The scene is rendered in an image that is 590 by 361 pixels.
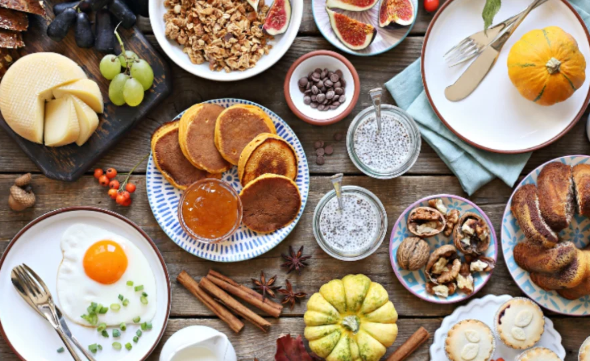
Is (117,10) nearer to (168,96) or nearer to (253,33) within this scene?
(168,96)

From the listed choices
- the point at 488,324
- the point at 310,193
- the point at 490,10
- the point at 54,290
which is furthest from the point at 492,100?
the point at 54,290

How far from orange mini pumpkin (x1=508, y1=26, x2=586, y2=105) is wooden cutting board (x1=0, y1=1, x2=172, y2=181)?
1664mm

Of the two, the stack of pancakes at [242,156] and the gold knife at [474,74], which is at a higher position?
the gold knife at [474,74]

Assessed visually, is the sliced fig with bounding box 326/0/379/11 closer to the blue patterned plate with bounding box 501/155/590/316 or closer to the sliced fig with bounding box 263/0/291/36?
the sliced fig with bounding box 263/0/291/36

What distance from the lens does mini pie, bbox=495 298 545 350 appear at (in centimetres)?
238

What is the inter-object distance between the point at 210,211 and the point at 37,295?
3.06ft

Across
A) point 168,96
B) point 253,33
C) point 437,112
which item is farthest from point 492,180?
point 168,96

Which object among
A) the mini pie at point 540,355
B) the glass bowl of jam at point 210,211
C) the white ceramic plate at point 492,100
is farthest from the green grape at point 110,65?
the mini pie at point 540,355

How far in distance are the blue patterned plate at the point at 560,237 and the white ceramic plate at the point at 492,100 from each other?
0.53 ft

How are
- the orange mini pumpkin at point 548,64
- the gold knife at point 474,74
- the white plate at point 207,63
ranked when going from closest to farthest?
the orange mini pumpkin at point 548,64, the white plate at point 207,63, the gold knife at point 474,74

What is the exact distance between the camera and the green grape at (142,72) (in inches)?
89.7

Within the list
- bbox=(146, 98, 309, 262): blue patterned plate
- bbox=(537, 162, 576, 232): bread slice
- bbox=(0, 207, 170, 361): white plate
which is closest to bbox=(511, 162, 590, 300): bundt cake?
bbox=(537, 162, 576, 232): bread slice

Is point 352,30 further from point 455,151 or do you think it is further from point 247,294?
point 247,294

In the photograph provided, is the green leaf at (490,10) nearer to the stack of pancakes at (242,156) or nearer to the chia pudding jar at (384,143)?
the chia pudding jar at (384,143)
